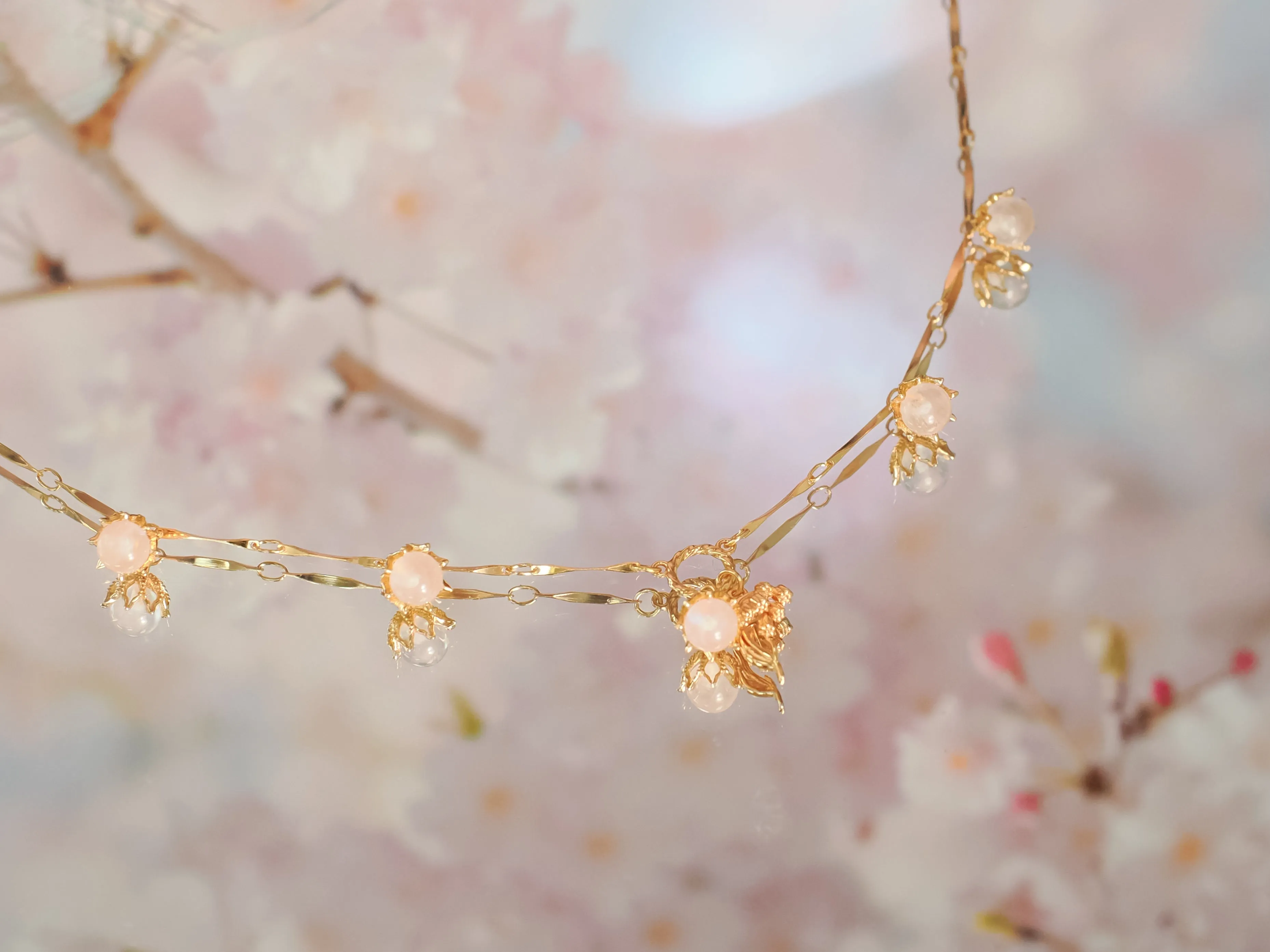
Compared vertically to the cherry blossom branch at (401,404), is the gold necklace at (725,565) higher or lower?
lower

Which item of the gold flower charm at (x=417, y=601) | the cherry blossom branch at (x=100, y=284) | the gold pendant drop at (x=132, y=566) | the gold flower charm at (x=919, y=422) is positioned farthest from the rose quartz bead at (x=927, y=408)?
the cherry blossom branch at (x=100, y=284)

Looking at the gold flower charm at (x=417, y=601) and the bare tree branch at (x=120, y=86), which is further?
the bare tree branch at (x=120, y=86)

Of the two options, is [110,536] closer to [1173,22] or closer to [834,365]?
[834,365]

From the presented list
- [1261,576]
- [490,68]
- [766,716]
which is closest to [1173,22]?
[1261,576]

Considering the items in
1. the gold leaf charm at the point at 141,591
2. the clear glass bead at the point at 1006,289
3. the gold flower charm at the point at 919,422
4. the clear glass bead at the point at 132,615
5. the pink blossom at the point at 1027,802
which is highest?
the clear glass bead at the point at 1006,289

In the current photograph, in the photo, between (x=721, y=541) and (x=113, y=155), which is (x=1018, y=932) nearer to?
(x=721, y=541)

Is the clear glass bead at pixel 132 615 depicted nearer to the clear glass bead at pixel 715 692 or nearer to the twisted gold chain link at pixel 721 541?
the twisted gold chain link at pixel 721 541
